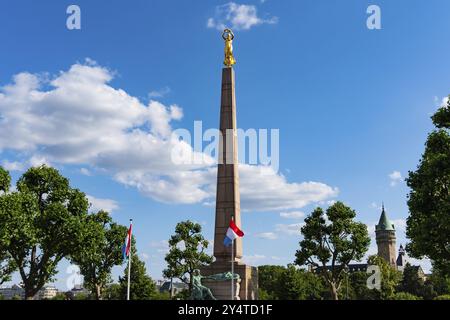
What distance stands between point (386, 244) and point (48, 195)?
145m

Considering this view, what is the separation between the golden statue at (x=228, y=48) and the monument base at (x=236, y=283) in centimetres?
1433

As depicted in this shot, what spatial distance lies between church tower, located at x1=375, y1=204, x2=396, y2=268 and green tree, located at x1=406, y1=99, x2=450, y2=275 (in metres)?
141

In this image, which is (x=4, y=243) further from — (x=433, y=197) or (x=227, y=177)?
(x=433, y=197)

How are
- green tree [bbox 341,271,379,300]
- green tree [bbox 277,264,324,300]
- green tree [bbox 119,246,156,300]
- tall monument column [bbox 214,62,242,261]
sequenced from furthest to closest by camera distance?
1. green tree [bbox 341,271,379,300]
2. green tree [bbox 277,264,324,300]
3. green tree [bbox 119,246,156,300]
4. tall monument column [bbox 214,62,242,261]

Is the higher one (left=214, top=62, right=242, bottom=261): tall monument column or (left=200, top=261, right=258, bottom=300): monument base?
(left=214, top=62, right=242, bottom=261): tall monument column

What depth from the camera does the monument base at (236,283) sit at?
27.7 metres

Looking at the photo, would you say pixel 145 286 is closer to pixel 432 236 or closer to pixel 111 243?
pixel 111 243

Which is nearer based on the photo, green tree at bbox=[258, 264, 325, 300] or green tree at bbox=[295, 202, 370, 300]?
green tree at bbox=[295, 202, 370, 300]

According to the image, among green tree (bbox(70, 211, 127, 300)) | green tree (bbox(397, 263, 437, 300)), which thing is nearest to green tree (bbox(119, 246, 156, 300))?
green tree (bbox(70, 211, 127, 300))

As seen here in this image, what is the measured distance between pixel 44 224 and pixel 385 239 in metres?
146

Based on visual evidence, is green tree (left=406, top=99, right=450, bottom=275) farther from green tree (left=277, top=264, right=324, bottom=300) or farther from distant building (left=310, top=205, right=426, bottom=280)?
distant building (left=310, top=205, right=426, bottom=280)

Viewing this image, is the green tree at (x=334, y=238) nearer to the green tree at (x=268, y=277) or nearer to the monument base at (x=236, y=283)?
Result: the monument base at (x=236, y=283)

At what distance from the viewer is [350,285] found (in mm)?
82250

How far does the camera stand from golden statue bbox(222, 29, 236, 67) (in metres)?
34.0
